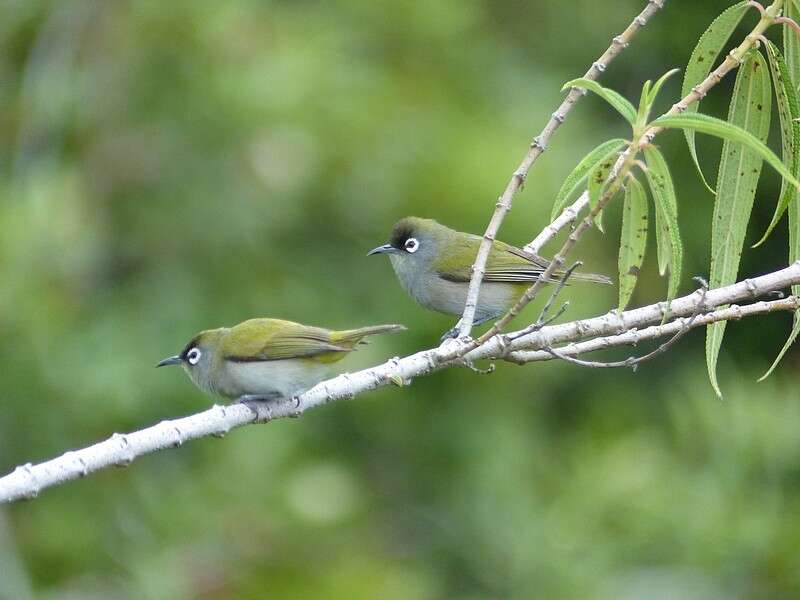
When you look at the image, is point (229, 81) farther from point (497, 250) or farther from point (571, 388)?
point (571, 388)

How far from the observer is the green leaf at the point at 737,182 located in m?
3.73

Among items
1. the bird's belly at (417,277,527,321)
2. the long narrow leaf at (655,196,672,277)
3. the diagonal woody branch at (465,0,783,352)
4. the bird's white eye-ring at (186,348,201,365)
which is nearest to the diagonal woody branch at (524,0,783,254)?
the diagonal woody branch at (465,0,783,352)

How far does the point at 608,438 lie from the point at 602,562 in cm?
129

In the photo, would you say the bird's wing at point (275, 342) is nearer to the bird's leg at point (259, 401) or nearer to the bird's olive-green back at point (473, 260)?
the bird's leg at point (259, 401)

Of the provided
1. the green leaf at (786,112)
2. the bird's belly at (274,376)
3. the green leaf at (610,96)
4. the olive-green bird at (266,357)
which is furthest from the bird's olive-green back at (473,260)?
the green leaf at (610,96)

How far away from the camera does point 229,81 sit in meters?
8.35

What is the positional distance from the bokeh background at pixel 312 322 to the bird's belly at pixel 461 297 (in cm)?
176

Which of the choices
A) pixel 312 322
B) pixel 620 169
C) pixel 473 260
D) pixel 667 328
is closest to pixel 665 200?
pixel 620 169

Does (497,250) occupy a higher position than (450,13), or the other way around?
(450,13)

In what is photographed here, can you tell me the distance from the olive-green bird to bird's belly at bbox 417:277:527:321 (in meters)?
0.95

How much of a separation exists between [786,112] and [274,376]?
2111mm

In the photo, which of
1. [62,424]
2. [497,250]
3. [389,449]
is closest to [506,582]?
[389,449]

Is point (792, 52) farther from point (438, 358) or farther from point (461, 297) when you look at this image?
point (461, 297)

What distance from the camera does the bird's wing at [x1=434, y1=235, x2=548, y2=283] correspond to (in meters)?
5.63
